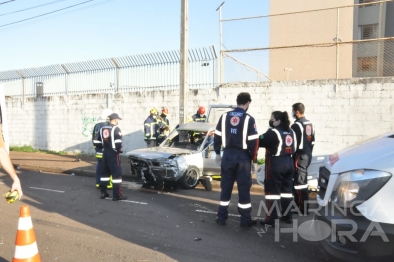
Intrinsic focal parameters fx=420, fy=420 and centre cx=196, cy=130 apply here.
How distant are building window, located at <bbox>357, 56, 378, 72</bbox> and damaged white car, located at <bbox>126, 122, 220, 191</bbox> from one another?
4873 mm

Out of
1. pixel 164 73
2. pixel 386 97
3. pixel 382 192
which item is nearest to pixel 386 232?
pixel 382 192

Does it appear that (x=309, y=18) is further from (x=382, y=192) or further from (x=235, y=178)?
(x=382, y=192)

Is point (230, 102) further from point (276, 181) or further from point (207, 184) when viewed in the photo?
point (276, 181)

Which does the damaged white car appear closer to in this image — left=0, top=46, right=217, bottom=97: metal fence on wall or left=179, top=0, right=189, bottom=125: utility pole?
left=179, top=0, right=189, bottom=125: utility pole

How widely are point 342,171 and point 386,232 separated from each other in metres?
0.65

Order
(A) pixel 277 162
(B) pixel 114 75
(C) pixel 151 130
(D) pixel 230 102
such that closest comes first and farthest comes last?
(A) pixel 277 162 < (C) pixel 151 130 < (D) pixel 230 102 < (B) pixel 114 75

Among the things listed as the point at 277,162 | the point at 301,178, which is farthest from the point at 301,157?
the point at 277,162

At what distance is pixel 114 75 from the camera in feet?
52.9

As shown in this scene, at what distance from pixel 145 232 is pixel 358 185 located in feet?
11.1

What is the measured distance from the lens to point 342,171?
3.85 m

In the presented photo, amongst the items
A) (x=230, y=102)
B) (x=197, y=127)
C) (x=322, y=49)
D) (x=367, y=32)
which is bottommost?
(x=197, y=127)

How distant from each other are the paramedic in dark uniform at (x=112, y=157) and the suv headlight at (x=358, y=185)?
524cm

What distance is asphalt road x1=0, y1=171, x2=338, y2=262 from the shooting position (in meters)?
5.09

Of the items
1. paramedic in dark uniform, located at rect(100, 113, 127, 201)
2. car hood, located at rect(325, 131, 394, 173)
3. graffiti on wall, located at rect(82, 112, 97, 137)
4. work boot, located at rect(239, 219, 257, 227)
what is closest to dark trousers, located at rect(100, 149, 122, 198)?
paramedic in dark uniform, located at rect(100, 113, 127, 201)
